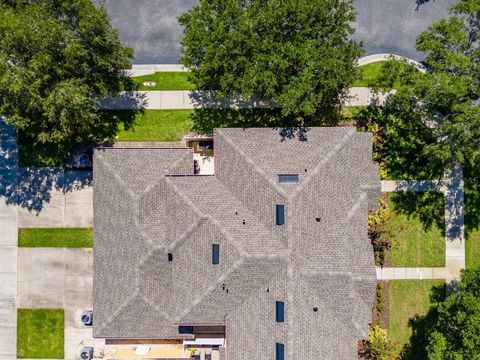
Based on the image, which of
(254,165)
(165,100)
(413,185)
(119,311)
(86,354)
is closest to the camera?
(254,165)

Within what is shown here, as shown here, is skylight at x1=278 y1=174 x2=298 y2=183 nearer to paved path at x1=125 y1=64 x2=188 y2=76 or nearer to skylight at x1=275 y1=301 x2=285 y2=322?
skylight at x1=275 y1=301 x2=285 y2=322

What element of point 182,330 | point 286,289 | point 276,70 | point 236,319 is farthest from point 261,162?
point 182,330

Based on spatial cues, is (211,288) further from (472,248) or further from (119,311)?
(472,248)

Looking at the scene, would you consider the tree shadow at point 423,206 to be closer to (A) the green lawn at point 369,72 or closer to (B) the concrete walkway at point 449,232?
(B) the concrete walkway at point 449,232

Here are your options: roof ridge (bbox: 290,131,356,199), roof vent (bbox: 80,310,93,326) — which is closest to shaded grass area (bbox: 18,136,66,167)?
roof vent (bbox: 80,310,93,326)

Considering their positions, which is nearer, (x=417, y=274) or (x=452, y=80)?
(x=452, y=80)

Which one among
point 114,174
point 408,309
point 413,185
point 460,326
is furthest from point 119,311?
point 413,185

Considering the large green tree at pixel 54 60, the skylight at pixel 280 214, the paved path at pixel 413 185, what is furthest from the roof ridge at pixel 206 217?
the paved path at pixel 413 185

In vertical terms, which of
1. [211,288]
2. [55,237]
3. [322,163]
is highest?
[322,163]
